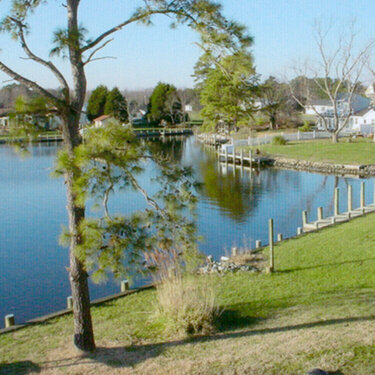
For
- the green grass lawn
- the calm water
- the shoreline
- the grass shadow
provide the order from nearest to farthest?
the grass shadow
the calm water
the shoreline
the green grass lawn

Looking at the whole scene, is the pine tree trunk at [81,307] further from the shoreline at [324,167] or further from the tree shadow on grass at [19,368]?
the shoreline at [324,167]

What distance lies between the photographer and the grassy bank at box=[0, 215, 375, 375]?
18.7ft

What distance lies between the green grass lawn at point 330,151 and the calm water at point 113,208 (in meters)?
3.52

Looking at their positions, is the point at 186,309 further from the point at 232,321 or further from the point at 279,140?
the point at 279,140

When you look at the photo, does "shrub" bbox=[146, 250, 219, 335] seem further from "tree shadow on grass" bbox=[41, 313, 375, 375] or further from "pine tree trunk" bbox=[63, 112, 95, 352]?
"pine tree trunk" bbox=[63, 112, 95, 352]

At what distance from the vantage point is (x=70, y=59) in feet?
20.6

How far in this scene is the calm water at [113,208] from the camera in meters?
12.2

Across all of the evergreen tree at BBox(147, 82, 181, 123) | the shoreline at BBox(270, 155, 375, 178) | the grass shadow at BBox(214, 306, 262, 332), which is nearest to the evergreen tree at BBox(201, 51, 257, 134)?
the shoreline at BBox(270, 155, 375, 178)

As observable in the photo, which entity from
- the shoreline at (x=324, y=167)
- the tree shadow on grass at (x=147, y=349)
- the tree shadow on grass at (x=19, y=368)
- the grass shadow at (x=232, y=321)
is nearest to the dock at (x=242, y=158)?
the shoreline at (x=324, y=167)

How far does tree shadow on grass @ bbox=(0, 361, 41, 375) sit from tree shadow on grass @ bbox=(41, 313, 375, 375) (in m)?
0.18

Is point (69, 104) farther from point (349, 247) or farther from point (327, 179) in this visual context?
point (327, 179)

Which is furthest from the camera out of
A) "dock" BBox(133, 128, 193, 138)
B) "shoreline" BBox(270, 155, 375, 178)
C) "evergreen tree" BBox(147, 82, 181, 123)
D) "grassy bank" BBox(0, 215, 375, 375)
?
"evergreen tree" BBox(147, 82, 181, 123)

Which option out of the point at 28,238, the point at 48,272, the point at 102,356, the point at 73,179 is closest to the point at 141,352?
the point at 102,356

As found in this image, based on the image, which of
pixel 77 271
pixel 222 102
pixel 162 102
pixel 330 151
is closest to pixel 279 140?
pixel 330 151
